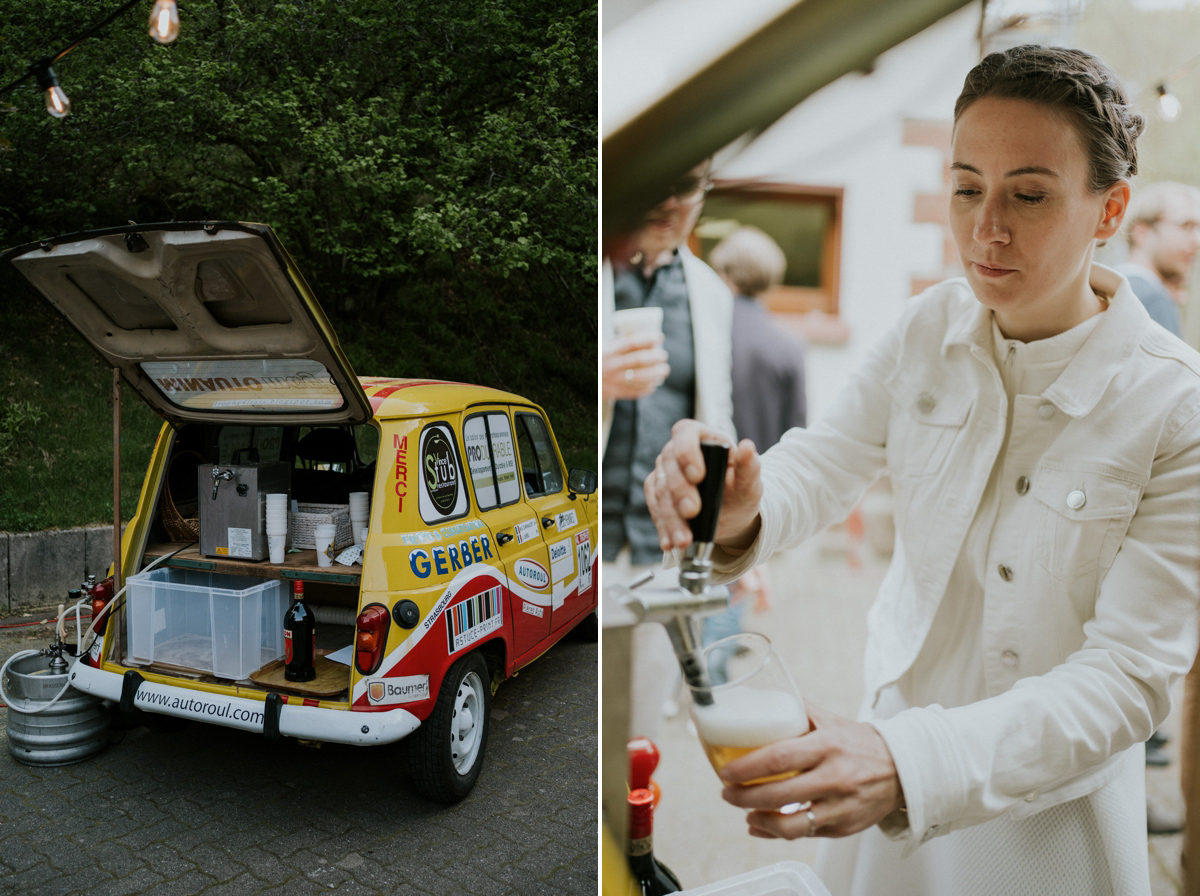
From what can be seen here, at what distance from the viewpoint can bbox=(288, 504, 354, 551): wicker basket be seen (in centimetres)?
400

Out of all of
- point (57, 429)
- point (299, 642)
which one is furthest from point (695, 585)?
point (57, 429)

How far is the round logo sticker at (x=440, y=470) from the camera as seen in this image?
12.2 feet

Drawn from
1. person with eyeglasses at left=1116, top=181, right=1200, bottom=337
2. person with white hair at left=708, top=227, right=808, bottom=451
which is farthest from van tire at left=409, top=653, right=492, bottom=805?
person with eyeglasses at left=1116, top=181, right=1200, bottom=337

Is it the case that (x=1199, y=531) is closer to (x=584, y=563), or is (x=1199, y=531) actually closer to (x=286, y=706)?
(x=286, y=706)

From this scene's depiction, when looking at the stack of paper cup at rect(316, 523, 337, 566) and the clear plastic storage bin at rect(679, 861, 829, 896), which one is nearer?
the clear plastic storage bin at rect(679, 861, 829, 896)

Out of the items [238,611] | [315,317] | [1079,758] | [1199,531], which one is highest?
[315,317]

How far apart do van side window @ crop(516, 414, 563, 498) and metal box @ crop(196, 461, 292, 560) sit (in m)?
1.33

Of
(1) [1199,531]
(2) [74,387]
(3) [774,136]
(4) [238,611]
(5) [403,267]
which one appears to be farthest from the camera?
(5) [403,267]

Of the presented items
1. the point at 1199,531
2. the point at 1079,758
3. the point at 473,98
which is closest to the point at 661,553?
the point at 1079,758

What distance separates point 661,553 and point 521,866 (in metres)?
2.28

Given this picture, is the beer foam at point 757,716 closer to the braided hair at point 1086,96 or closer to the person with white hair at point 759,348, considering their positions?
→ the person with white hair at point 759,348

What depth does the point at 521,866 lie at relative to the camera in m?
3.43

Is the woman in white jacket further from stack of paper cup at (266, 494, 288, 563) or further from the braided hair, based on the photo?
stack of paper cup at (266, 494, 288, 563)

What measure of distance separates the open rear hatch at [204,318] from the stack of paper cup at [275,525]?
1.18 feet
